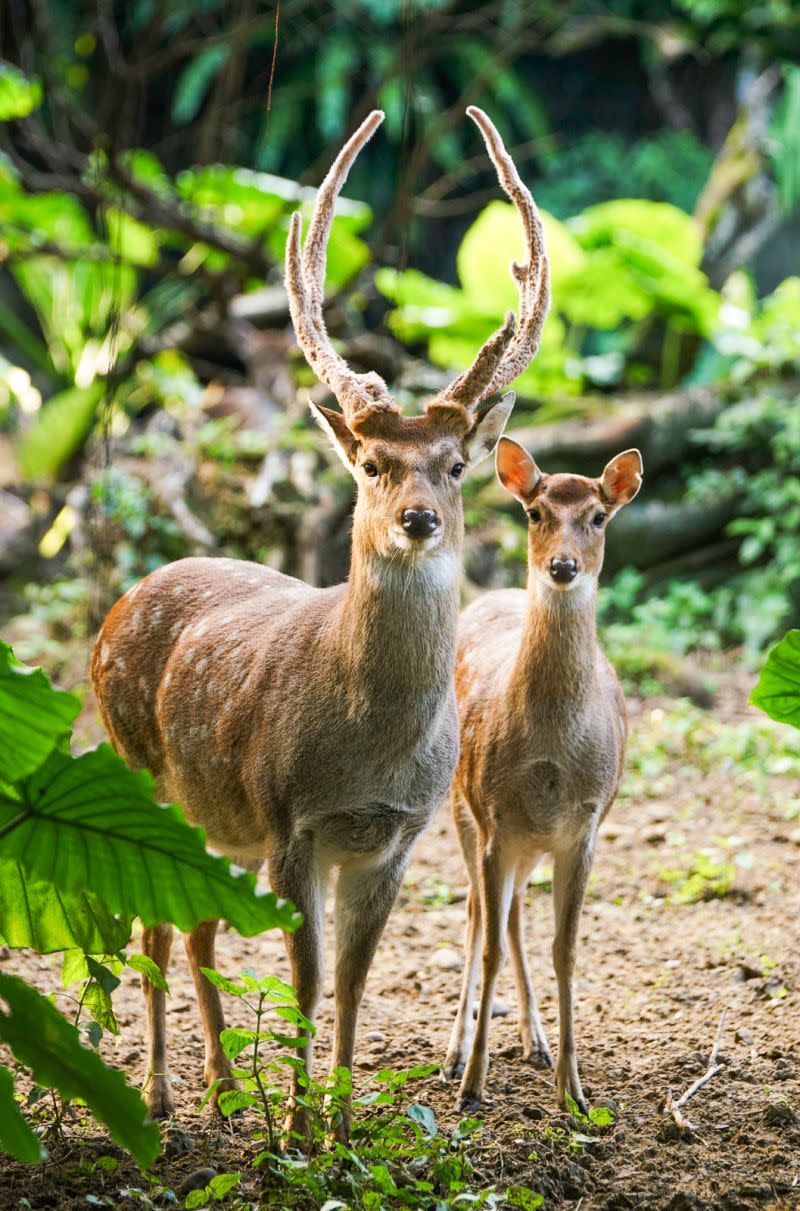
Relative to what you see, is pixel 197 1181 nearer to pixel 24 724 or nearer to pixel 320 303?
pixel 24 724

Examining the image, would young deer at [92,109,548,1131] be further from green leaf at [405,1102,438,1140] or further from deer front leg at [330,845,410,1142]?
green leaf at [405,1102,438,1140]

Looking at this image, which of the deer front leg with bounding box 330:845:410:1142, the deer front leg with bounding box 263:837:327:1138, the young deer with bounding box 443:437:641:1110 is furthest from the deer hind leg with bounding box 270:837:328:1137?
the young deer with bounding box 443:437:641:1110

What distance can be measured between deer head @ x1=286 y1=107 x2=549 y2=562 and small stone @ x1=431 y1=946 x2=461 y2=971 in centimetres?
214

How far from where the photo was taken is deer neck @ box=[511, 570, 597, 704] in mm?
4191

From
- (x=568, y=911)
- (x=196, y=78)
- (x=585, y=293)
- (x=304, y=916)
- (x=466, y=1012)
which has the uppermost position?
(x=196, y=78)

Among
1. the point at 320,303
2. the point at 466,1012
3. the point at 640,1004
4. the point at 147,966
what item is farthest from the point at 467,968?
the point at 320,303

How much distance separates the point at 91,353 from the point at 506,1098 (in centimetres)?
846

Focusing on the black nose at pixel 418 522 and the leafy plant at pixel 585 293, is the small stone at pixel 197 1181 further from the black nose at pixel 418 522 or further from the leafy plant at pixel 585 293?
the leafy plant at pixel 585 293

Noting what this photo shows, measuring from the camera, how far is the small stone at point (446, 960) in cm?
521

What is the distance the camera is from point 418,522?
3418mm

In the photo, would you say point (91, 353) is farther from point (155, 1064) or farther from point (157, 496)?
point (155, 1064)

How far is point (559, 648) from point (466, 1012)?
1219 millimetres

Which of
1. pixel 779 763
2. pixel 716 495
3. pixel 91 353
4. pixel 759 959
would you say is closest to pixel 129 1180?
pixel 759 959

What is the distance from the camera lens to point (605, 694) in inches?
174
